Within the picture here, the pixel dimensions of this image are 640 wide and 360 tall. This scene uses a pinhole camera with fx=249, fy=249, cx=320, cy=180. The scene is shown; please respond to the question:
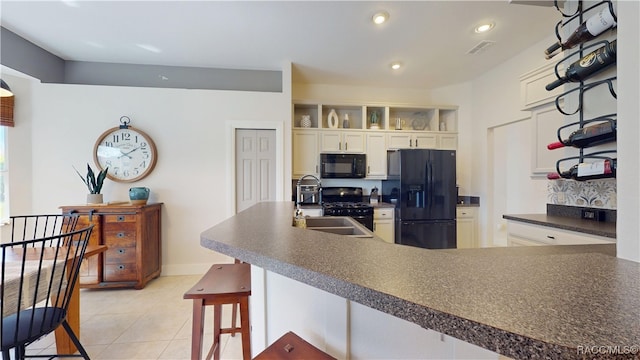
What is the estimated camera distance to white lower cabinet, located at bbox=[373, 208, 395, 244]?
3617 mm

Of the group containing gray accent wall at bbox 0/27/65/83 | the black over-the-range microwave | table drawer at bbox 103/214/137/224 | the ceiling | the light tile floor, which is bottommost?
the light tile floor

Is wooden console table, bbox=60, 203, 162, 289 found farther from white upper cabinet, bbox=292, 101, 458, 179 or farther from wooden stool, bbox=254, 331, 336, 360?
wooden stool, bbox=254, 331, 336, 360

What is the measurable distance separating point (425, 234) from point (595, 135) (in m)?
2.37

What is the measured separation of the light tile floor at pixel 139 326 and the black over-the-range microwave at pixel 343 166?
2.19 m

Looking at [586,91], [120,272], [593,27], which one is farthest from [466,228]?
[120,272]

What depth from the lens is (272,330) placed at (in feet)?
3.25

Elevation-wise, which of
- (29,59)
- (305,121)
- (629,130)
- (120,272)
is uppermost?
(29,59)

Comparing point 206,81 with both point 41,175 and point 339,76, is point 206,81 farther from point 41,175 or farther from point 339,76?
point 41,175

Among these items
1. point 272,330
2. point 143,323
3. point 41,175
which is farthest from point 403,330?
A: point 41,175

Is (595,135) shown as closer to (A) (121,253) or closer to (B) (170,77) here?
(A) (121,253)

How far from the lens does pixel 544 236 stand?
1.96m

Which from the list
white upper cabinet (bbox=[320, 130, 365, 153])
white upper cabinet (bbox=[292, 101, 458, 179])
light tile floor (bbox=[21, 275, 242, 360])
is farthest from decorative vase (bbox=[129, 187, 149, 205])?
white upper cabinet (bbox=[320, 130, 365, 153])

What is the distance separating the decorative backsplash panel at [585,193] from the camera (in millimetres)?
1902

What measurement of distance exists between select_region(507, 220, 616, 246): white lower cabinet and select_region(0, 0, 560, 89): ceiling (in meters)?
2.01
